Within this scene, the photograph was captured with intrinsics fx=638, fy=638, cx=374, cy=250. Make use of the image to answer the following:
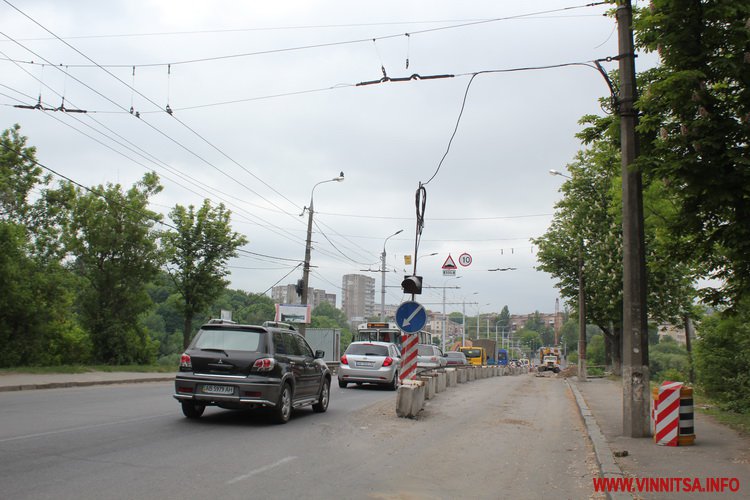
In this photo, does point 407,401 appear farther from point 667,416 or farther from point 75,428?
point 75,428

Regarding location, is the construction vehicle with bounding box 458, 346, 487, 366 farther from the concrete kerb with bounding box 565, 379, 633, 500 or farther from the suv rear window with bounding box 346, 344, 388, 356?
the concrete kerb with bounding box 565, 379, 633, 500

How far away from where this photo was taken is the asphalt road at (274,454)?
639cm

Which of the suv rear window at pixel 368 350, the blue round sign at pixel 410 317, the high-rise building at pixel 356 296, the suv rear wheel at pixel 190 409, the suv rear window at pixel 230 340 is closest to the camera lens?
the suv rear window at pixel 230 340

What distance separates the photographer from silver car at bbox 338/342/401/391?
69.2ft

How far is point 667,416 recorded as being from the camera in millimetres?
9578

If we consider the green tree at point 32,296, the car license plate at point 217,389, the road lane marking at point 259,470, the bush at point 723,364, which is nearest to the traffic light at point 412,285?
the car license plate at point 217,389

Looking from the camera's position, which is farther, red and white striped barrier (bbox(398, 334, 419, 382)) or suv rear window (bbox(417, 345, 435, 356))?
suv rear window (bbox(417, 345, 435, 356))

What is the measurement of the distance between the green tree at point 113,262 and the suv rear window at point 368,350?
12.2m

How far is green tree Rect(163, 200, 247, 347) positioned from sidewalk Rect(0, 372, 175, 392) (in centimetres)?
929

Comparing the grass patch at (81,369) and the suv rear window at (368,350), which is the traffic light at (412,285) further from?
the grass patch at (81,369)

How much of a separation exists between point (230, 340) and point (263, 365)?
777 millimetres

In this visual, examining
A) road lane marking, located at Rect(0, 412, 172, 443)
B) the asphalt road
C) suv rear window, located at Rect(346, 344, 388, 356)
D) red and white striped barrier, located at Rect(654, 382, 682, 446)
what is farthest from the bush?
road lane marking, located at Rect(0, 412, 172, 443)

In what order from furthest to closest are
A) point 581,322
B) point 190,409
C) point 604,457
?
1. point 581,322
2. point 190,409
3. point 604,457

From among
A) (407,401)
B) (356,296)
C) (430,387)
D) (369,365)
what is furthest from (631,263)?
(356,296)
